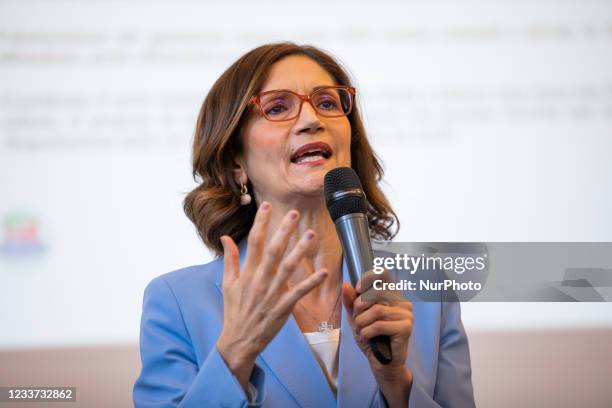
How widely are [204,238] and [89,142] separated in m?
0.86

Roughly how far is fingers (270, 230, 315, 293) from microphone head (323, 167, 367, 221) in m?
0.17

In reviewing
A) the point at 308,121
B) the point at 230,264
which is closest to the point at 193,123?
the point at 308,121

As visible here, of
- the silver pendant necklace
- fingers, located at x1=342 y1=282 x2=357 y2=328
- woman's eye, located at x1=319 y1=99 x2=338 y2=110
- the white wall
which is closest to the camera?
A: fingers, located at x1=342 y1=282 x2=357 y2=328

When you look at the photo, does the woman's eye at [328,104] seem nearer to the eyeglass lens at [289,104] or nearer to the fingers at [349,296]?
the eyeglass lens at [289,104]

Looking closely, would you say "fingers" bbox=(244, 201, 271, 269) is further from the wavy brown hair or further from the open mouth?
the wavy brown hair

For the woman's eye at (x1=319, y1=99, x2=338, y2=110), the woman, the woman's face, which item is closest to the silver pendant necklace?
the woman

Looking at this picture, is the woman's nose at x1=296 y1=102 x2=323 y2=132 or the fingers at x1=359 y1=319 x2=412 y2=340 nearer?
the fingers at x1=359 y1=319 x2=412 y2=340

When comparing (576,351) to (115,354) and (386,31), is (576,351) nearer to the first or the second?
(386,31)

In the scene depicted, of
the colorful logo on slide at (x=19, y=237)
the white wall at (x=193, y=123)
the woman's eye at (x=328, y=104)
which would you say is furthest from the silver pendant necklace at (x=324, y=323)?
the colorful logo on slide at (x=19, y=237)

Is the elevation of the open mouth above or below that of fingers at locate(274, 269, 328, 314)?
above

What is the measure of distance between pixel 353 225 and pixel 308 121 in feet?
1.47

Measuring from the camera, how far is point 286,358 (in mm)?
1545

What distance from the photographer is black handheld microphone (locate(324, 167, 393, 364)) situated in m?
1.23

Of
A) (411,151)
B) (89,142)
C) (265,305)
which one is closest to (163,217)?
(89,142)
